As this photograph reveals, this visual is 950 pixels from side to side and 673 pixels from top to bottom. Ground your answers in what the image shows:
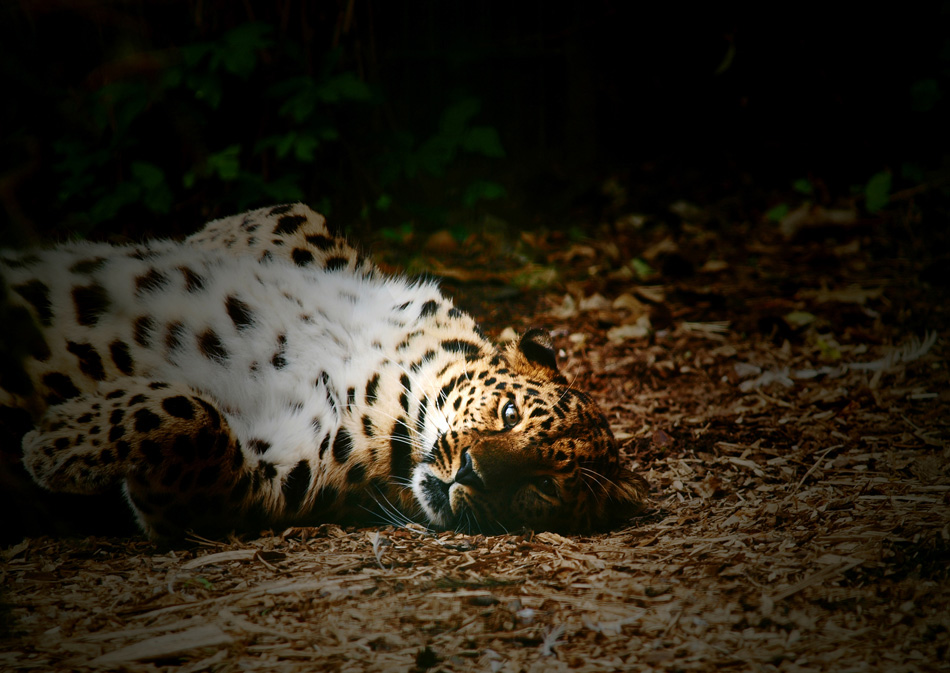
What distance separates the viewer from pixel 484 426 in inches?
125

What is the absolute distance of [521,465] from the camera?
9.95ft

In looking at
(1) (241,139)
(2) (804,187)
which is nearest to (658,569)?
(1) (241,139)

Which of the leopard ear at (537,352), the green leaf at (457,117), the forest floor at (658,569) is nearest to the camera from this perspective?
the forest floor at (658,569)

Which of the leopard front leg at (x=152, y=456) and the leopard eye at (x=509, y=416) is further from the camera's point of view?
the leopard eye at (x=509, y=416)

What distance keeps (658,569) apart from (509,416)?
87 centimetres

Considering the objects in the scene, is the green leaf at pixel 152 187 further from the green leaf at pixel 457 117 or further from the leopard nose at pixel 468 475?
the leopard nose at pixel 468 475

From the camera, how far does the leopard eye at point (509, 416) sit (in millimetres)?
A: 3232

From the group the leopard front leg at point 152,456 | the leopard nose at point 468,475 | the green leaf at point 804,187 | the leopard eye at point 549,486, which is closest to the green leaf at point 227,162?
the leopard front leg at point 152,456

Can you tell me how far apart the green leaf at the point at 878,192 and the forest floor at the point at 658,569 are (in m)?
2.18

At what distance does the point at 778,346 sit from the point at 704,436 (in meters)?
1.57

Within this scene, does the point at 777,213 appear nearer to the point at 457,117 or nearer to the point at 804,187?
the point at 804,187

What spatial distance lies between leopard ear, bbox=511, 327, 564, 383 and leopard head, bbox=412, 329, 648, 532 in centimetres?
13

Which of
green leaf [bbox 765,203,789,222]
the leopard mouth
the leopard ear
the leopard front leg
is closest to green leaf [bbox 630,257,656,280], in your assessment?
green leaf [bbox 765,203,789,222]

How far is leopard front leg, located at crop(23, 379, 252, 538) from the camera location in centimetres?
280
